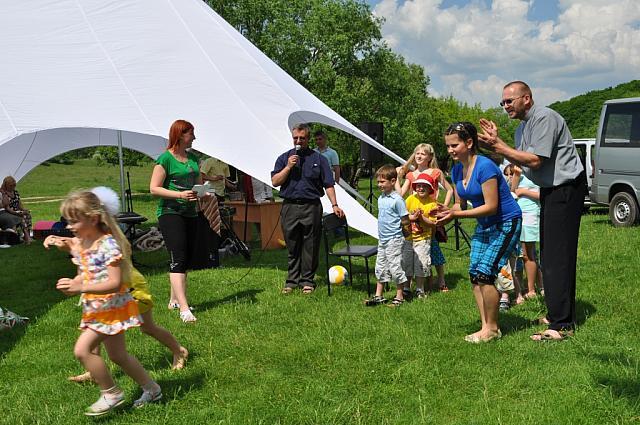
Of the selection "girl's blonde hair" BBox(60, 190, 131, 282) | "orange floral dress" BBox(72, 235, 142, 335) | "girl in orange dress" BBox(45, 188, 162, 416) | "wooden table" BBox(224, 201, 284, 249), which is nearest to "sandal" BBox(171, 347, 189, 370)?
"girl in orange dress" BBox(45, 188, 162, 416)

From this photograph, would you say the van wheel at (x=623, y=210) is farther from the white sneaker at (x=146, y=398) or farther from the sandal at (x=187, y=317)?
the white sneaker at (x=146, y=398)

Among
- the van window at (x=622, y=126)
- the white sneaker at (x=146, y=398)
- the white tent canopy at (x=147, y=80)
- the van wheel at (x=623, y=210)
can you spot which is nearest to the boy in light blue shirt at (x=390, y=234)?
the white tent canopy at (x=147, y=80)

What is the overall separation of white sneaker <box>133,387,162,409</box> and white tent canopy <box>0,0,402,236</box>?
3.94 meters

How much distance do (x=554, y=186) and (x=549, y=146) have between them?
316 mm

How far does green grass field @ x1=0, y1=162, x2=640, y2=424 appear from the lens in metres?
3.47

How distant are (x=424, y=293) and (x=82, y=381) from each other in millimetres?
3409

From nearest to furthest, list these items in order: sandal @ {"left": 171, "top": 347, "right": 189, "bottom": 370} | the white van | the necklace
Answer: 1. sandal @ {"left": 171, "top": 347, "right": 189, "bottom": 370}
2. the necklace
3. the white van

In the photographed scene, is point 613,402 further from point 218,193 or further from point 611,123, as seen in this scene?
point 611,123

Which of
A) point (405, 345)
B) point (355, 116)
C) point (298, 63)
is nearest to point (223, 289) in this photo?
point (405, 345)

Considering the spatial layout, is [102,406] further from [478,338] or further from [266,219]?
[266,219]

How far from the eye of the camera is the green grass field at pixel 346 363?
3.47 meters

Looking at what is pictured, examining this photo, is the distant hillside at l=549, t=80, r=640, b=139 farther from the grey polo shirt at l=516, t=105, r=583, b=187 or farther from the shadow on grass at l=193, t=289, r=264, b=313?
the grey polo shirt at l=516, t=105, r=583, b=187

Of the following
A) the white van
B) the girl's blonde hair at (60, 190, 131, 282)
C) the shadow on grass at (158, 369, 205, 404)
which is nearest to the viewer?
the girl's blonde hair at (60, 190, 131, 282)

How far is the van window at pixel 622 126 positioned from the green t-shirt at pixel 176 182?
973cm
